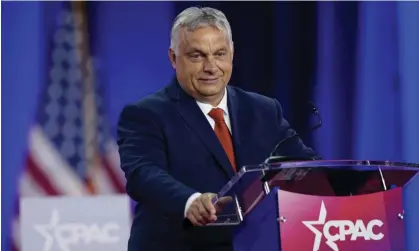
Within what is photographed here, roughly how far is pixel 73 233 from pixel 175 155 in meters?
1.87

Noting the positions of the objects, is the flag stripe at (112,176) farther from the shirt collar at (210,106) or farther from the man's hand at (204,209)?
the man's hand at (204,209)

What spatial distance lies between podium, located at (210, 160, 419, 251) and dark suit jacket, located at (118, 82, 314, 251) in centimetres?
27

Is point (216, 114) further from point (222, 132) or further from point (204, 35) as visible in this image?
point (204, 35)

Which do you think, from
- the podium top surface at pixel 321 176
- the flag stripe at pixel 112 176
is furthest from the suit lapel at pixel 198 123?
the flag stripe at pixel 112 176

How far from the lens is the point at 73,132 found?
399cm

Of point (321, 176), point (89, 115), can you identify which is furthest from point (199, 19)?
point (89, 115)

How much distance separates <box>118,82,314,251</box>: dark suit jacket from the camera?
7.13 ft

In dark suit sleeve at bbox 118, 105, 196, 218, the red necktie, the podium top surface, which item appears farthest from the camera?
the red necktie

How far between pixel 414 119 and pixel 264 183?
2.51m

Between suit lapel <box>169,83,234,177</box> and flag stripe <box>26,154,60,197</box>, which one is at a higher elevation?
suit lapel <box>169,83,234,177</box>

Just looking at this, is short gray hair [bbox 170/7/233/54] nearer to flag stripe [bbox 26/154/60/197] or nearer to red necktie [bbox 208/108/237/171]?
red necktie [bbox 208/108/237/171]

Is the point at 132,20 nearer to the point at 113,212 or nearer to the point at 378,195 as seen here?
the point at 113,212

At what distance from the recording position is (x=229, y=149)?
90.0 inches

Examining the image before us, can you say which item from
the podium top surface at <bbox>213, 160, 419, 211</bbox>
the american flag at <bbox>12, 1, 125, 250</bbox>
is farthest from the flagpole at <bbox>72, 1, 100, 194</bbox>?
the podium top surface at <bbox>213, 160, 419, 211</bbox>
